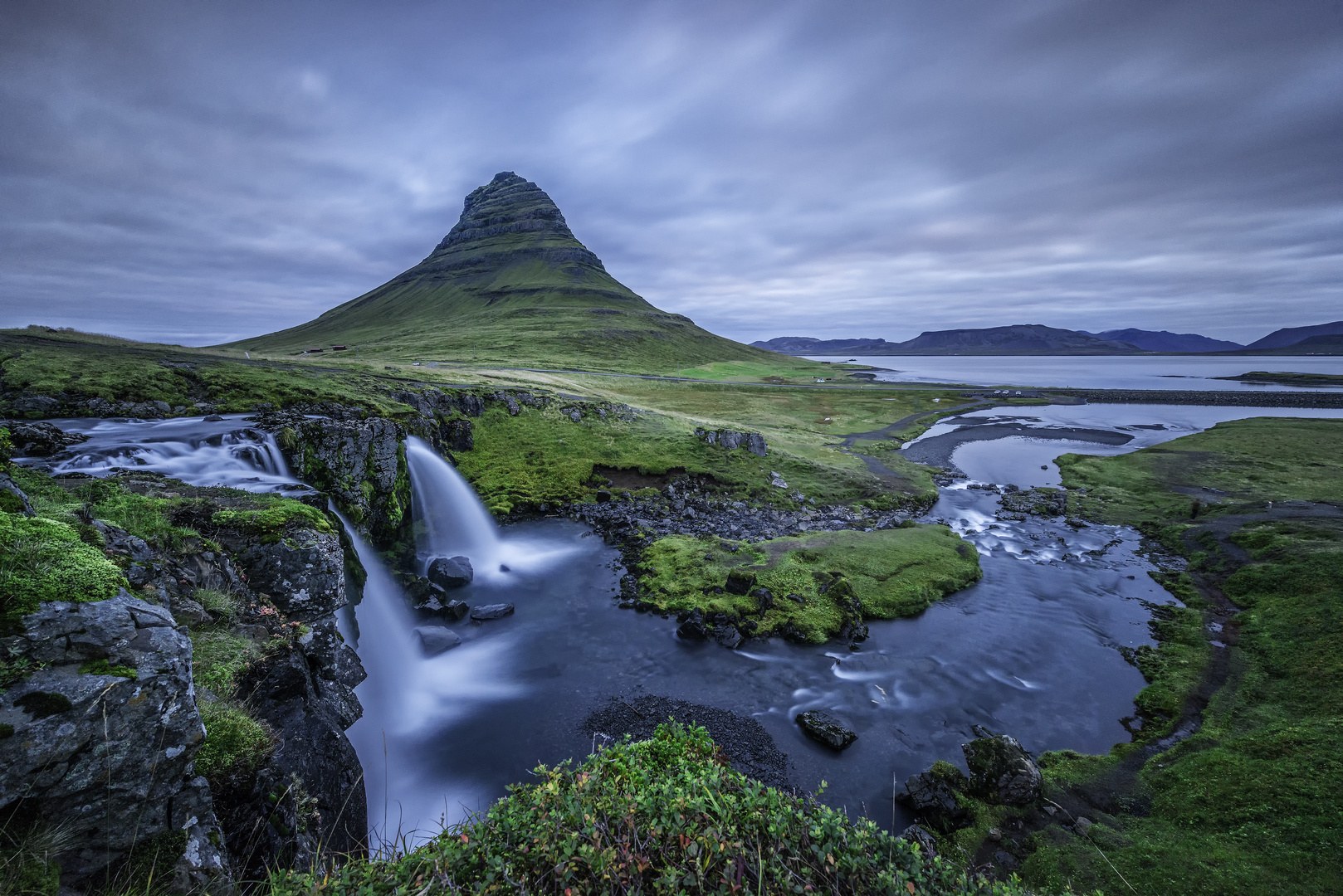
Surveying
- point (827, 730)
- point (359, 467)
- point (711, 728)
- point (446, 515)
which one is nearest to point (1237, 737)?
point (827, 730)

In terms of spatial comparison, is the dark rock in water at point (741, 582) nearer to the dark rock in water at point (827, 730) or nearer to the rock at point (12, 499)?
the dark rock in water at point (827, 730)

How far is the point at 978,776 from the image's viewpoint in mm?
13102

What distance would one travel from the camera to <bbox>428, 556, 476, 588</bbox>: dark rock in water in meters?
24.8

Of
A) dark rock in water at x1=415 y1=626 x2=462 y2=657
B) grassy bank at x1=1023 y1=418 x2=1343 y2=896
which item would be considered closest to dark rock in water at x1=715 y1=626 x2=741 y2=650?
grassy bank at x1=1023 y1=418 x2=1343 y2=896

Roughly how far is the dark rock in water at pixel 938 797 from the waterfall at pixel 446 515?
72.3 ft

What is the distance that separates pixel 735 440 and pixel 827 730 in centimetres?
3347

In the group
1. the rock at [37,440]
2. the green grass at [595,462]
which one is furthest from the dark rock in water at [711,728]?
the rock at [37,440]

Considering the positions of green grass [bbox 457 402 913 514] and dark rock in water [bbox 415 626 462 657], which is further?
green grass [bbox 457 402 913 514]

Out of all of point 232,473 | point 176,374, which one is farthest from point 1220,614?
point 176,374

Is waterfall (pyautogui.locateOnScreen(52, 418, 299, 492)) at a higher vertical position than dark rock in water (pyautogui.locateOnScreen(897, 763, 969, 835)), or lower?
higher

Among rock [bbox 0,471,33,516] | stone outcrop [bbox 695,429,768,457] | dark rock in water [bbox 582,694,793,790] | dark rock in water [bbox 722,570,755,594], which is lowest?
dark rock in water [bbox 582,694,793,790]

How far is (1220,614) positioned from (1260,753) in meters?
12.6

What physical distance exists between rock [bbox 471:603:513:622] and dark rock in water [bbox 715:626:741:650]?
9.91 meters

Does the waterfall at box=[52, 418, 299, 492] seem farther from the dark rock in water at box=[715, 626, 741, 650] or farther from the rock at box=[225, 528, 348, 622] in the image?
the dark rock in water at box=[715, 626, 741, 650]
